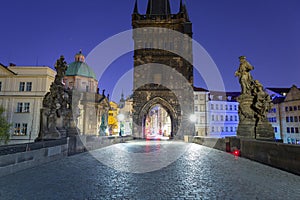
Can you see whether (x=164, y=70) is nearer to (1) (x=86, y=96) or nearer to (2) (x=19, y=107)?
(1) (x=86, y=96)

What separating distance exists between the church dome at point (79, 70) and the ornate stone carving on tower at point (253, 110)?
40.4 metres

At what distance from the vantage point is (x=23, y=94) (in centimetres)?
2908

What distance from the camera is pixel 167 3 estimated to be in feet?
116

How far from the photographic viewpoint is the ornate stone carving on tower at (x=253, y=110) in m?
9.34

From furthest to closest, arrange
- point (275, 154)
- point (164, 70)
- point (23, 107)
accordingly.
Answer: point (164, 70), point (23, 107), point (275, 154)

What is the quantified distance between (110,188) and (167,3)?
124ft

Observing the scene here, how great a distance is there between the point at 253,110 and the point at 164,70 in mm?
20615

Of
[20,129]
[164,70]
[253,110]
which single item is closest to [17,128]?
[20,129]

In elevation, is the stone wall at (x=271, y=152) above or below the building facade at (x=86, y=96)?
below

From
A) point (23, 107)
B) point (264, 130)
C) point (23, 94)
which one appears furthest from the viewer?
point (23, 94)

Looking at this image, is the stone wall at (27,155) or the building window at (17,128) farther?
the building window at (17,128)

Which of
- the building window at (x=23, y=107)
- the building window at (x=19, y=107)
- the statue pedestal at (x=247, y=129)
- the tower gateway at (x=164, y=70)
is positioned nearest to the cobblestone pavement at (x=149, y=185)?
the statue pedestal at (x=247, y=129)

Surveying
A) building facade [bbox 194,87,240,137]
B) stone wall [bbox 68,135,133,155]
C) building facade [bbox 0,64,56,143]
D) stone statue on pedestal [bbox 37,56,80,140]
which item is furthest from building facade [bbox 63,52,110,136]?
stone statue on pedestal [bbox 37,56,80,140]

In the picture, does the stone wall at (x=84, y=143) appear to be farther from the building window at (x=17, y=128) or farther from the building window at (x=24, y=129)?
the building window at (x=17, y=128)
